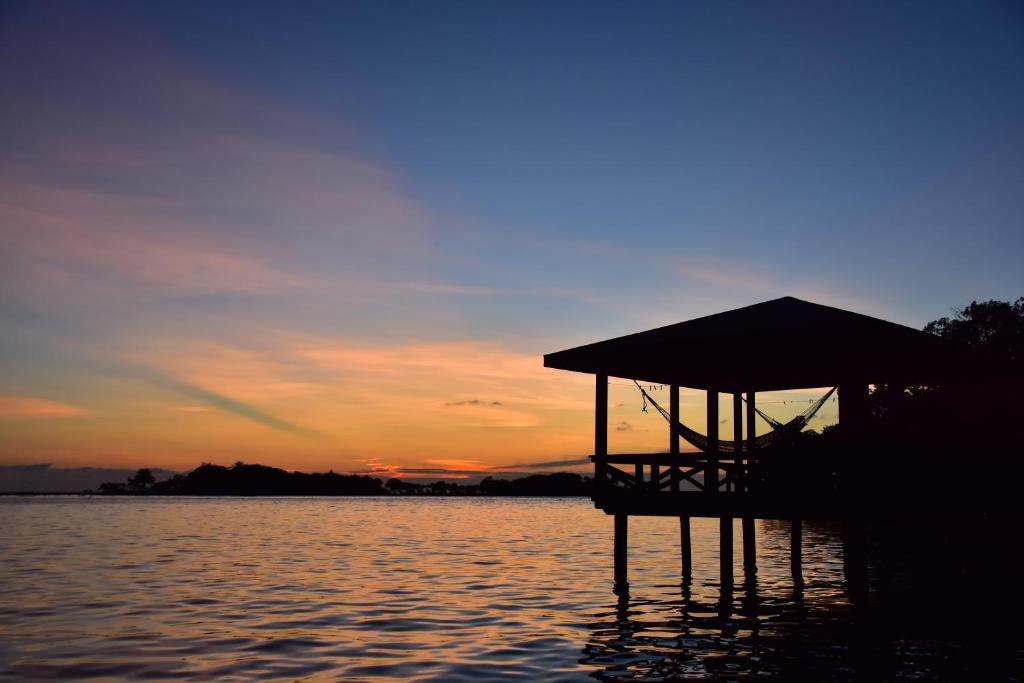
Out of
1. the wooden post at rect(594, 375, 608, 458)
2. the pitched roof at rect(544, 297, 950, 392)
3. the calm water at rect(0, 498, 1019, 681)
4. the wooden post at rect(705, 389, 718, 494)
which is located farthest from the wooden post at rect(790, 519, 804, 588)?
the wooden post at rect(594, 375, 608, 458)

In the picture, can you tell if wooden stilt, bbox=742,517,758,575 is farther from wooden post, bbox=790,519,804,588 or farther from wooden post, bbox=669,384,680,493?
wooden post, bbox=669,384,680,493

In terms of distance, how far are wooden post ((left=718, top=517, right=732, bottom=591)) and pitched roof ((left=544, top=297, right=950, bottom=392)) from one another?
3.52 metres

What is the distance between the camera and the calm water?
41.2 ft

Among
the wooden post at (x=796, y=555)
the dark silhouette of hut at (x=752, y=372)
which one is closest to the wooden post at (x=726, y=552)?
the dark silhouette of hut at (x=752, y=372)

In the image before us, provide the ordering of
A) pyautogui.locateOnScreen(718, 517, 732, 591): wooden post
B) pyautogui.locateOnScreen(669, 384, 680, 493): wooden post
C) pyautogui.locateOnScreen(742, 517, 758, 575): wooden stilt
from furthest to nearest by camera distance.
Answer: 1. pyautogui.locateOnScreen(742, 517, 758, 575): wooden stilt
2. pyautogui.locateOnScreen(718, 517, 732, 591): wooden post
3. pyautogui.locateOnScreen(669, 384, 680, 493): wooden post

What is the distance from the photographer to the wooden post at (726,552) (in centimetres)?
1903

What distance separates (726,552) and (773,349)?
184 inches

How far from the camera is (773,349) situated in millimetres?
18484

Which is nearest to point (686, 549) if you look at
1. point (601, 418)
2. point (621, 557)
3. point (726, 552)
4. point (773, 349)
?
point (621, 557)

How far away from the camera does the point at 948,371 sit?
763 inches

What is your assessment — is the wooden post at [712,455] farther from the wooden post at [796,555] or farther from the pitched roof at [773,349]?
the wooden post at [796,555]

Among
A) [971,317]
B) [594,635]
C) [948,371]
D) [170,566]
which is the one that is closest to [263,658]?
[594,635]

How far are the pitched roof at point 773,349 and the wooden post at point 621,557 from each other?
11.4ft

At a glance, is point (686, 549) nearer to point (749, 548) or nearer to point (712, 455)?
point (749, 548)
